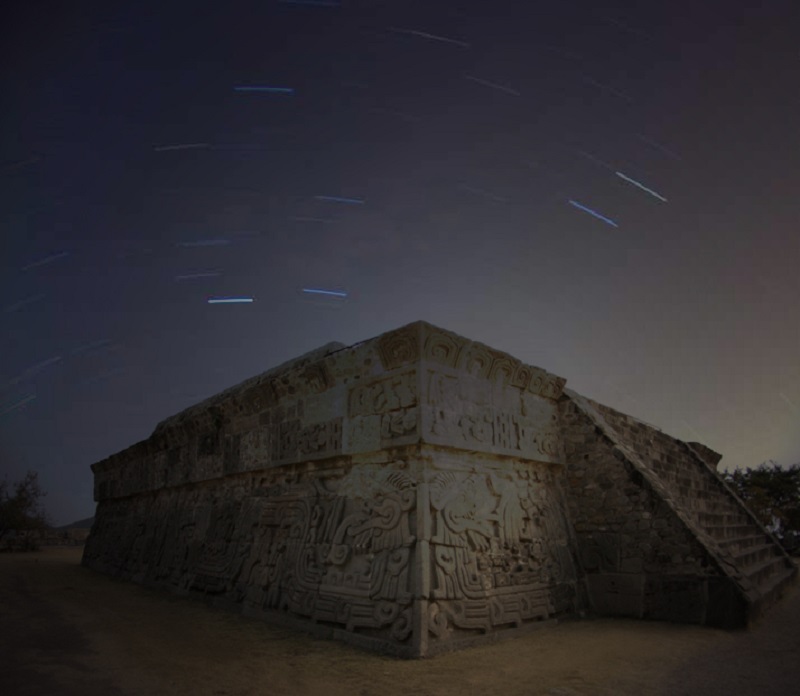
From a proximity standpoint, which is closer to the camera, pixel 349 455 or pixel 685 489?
pixel 349 455

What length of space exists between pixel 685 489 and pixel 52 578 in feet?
36.3

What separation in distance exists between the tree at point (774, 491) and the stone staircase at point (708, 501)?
9274mm

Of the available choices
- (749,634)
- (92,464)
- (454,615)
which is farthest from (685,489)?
(92,464)

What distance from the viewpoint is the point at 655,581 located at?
566 cm

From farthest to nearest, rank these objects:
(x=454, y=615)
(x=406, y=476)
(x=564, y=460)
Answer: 1. (x=564, y=460)
2. (x=406, y=476)
3. (x=454, y=615)

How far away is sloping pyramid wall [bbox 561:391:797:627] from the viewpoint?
5305mm

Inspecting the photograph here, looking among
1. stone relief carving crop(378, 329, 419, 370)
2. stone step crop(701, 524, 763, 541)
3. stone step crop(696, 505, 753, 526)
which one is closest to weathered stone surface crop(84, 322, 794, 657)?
stone relief carving crop(378, 329, 419, 370)

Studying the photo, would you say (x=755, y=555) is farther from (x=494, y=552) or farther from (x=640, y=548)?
(x=494, y=552)

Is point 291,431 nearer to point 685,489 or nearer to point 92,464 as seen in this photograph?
point 685,489

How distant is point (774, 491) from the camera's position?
20.5m

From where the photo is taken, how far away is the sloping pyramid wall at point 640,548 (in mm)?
5305

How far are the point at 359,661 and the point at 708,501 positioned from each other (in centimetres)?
793

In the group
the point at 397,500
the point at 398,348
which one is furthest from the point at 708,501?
the point at 398,348

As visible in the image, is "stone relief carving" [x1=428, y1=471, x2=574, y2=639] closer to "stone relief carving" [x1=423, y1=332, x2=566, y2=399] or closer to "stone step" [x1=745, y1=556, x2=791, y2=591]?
"stone relief carving" [x1=423, y1=332, x2=566, y2=399]
